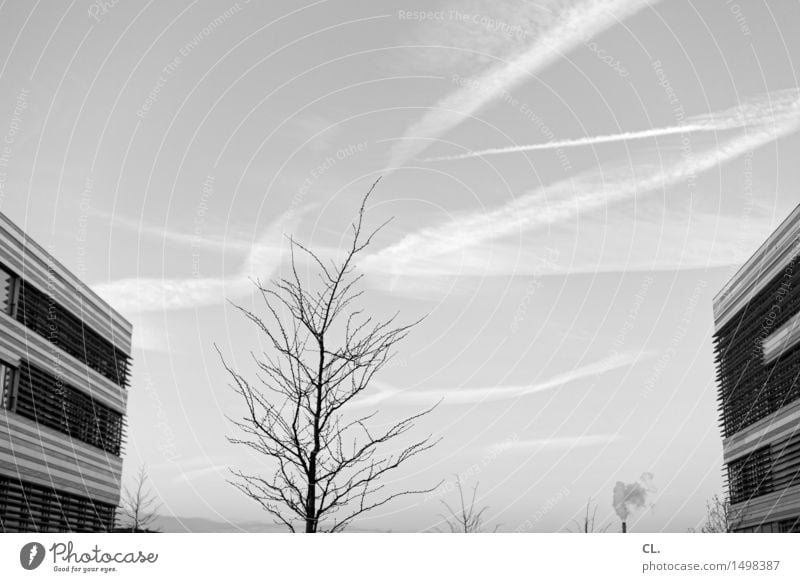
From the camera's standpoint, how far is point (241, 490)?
10.6 meters

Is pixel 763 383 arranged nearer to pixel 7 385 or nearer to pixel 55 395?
pixel 55 395

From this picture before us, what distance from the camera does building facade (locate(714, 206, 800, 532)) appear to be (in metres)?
36.0

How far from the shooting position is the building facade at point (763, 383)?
3597 cm

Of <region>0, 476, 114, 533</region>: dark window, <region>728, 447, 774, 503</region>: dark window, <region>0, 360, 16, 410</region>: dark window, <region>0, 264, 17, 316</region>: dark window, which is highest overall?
<region>0, 264, 17, 316</region>: dark window

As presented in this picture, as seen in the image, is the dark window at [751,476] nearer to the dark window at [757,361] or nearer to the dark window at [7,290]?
the dark window at [757,361]

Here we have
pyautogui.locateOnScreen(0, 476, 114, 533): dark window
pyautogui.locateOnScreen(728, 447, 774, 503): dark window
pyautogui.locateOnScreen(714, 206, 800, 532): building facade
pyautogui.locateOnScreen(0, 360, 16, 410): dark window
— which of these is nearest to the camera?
A: pyautogui.locateOnScreen(0, 476, 114, 533): dark window

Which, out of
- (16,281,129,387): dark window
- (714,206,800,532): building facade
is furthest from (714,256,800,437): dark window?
(16,281,129,387): dark window

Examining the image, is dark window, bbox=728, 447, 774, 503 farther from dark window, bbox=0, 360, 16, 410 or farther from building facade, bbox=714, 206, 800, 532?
dark window, bbox=0, 360, 16, 410

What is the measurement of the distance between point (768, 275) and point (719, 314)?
9.91 m

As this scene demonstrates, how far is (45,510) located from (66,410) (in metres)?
5.38

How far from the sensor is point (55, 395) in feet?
125

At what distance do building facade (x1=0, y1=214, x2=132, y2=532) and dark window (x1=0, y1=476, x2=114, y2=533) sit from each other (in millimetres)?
44

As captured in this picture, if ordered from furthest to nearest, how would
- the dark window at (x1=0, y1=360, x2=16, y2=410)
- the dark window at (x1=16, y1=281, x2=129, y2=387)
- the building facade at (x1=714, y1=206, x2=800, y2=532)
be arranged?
the building facade at (x1=714, y1=206, x2=800, y2=532)
the dark window at (x1=16, y1=281, x2=129, y2=387)
the dark window at (x1=0, y1=360, x2=16, y2=410)
